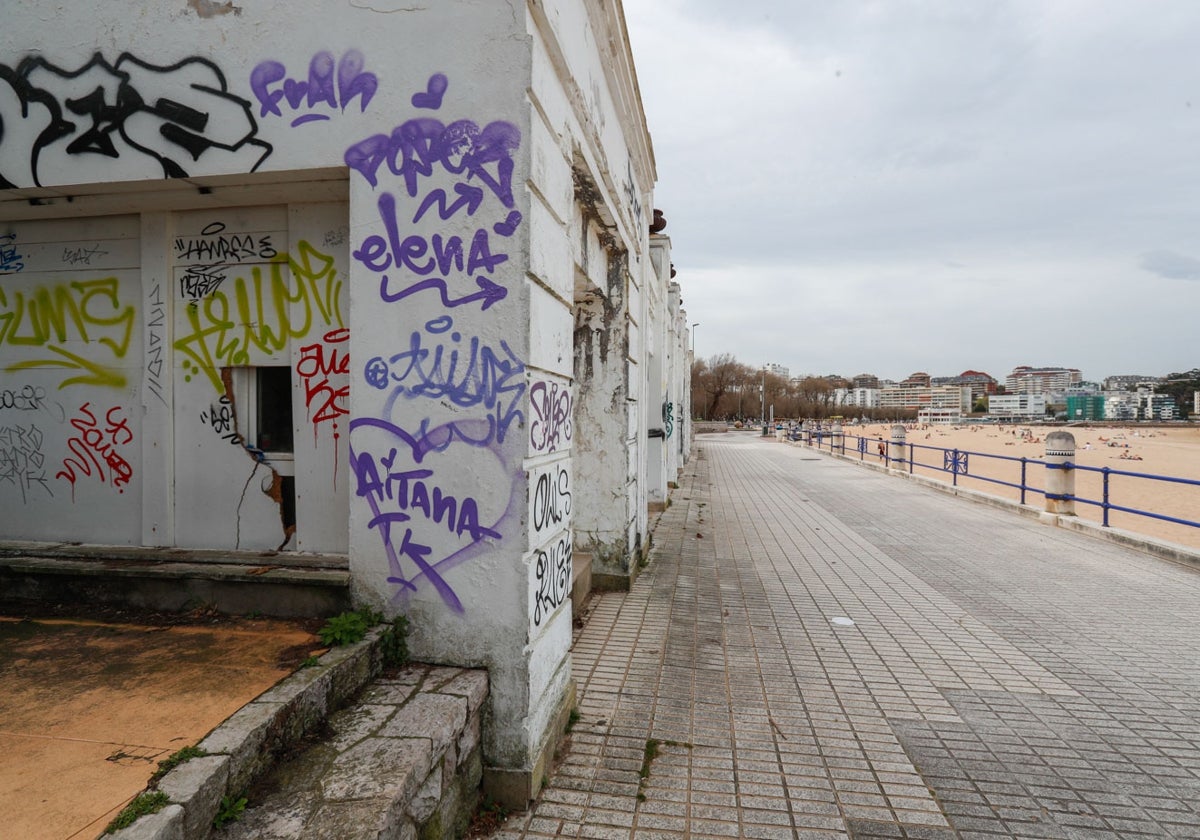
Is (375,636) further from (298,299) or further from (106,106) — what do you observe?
(106,106)

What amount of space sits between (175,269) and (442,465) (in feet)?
7.42

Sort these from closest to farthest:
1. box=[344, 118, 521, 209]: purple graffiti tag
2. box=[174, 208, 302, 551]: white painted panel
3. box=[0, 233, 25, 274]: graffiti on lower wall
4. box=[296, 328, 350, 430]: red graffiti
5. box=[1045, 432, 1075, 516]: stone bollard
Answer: box=[344, 118, 521, 209]: purple graffiti tag → box=[296, 328, 350, 430]: red graffiti → box=[174, 208, 302, 551]: white painted panel → box=[0, 233, 25, 274]: graffiti on lower wall → box=[1045, 432, 1075, 516]: stone bollard

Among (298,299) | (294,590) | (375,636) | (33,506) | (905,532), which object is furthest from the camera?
(905,532)

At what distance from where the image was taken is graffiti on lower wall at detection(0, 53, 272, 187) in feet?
10.9

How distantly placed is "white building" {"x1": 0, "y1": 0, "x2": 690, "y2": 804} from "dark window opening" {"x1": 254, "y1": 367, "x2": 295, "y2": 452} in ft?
0.05

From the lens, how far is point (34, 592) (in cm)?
356

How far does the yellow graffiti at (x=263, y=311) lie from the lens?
3.69 metres

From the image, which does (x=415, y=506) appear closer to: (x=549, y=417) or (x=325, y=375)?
(x=549, y=417)

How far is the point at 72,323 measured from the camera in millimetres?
3998

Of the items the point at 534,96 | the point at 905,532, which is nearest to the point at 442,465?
the point at 534,96

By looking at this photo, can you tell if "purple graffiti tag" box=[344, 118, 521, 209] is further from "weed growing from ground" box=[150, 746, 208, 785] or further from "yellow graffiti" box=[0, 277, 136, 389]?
"weed growing from ground" box=[150, 746, 208, 785]

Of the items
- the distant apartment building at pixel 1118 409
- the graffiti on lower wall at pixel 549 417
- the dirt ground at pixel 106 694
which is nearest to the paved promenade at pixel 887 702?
the dirt ground at pixel 106 694

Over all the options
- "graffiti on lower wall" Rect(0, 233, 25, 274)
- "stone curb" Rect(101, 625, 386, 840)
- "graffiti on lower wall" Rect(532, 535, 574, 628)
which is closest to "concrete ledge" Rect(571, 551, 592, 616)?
"graffiti on lower wall" Rect(532, 535, 574, 628)

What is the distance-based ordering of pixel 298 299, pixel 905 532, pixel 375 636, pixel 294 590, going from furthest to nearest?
pixel 905 532 → pixel 298 299 → pixel 294 590 → pixel 375 636
